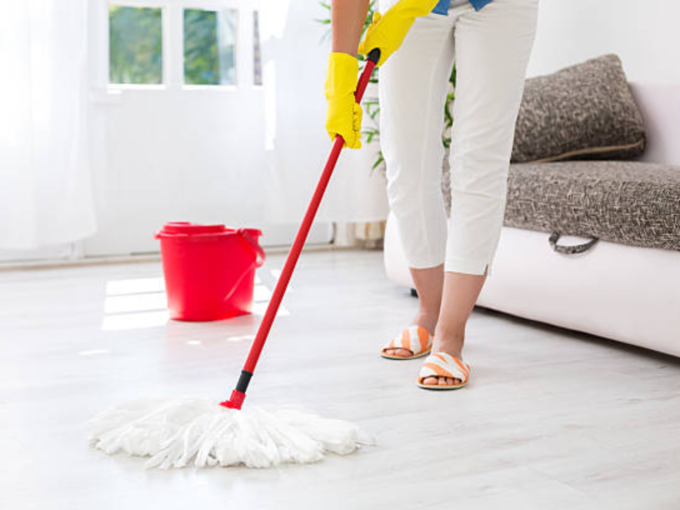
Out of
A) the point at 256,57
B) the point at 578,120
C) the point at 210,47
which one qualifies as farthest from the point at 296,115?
the point at 578,120

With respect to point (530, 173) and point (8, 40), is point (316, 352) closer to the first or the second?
point (530, 173)

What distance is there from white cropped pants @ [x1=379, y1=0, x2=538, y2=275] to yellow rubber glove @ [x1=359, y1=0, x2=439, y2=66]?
0.32 feet

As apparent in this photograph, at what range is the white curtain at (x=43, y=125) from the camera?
297 centimetres

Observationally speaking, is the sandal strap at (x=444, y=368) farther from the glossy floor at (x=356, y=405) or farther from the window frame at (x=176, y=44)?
the window frame at (x=176, y=44)

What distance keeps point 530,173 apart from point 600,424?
0.86 metres

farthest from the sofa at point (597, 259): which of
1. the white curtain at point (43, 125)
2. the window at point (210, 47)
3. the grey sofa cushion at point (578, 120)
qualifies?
the window at point (210, 47)

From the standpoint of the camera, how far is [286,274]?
1.43 m

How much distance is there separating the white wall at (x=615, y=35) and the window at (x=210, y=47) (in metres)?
1.24

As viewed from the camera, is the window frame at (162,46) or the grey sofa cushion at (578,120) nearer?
the grey sofa cushion at (578,120)

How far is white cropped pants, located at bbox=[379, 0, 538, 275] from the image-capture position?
162 centimetres

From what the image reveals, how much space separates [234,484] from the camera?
3.75ft

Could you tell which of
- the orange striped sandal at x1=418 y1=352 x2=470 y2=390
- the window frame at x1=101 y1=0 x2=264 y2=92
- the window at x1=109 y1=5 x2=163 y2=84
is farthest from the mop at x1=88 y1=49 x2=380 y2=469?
the window at x1=109 y1=5 x2=163 y2=84

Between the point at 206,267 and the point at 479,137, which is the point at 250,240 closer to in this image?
the point at 206,267

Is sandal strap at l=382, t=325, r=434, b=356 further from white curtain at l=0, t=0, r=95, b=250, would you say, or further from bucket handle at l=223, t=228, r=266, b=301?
white curtain at l=0, t=0, r=95, b=250
